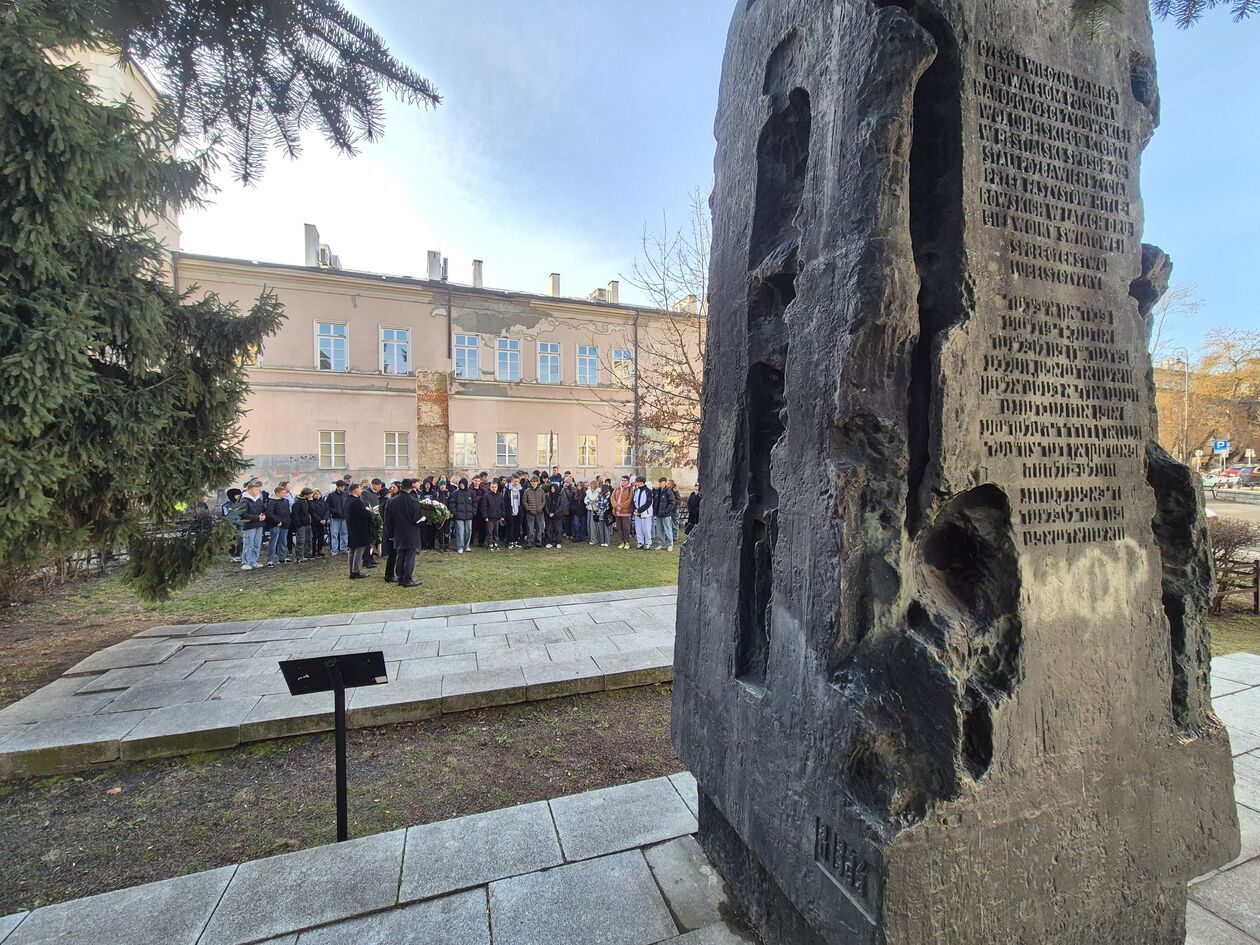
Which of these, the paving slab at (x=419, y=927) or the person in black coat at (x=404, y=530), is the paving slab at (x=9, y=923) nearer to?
the paving slab at (x=419, y=927)

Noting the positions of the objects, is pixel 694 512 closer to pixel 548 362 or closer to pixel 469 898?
pixel 469 898

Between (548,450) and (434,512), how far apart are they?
11.8 metres

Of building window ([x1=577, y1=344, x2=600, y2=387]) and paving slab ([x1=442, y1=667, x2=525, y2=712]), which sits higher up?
building window ([x1=577, y1=344, x2=600, y2=387])

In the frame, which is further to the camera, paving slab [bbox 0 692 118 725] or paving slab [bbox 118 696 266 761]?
paving slab [bbox 0 692 118 725]

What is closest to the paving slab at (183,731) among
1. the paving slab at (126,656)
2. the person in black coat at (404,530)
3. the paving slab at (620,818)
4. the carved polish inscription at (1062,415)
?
the paving slab at (126,656)

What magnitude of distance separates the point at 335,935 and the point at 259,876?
2.10 ft

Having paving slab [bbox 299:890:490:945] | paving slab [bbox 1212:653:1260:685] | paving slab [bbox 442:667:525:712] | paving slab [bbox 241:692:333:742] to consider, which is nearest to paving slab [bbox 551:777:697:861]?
paving slab [bbox 299:890:490:945]

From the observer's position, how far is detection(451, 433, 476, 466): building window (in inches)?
963

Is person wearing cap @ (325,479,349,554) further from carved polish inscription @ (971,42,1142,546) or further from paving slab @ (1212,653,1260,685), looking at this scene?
paving slab @ (1212,653,1260,685)

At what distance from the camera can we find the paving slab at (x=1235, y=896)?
2389 millimetres

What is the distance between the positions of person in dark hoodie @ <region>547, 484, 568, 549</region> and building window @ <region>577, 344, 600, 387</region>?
11180 millimetres

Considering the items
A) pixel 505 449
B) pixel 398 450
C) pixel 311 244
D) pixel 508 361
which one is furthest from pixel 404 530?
pixel 311 244

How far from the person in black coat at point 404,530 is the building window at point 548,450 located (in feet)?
49.7

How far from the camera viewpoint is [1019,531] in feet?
6.36
